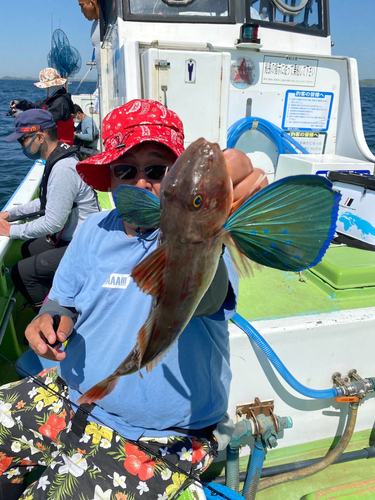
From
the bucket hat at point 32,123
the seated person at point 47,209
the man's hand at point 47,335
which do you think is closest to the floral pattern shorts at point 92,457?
the man's hand at point 47,335

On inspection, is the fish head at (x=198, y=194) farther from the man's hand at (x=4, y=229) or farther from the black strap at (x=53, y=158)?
the man's hand at (x=4, y=229)

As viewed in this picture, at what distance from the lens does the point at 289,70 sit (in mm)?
4738

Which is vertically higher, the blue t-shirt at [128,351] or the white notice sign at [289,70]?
the white notice sign at [289,70]

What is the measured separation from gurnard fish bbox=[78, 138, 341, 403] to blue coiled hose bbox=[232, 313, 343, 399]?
47.1 inches

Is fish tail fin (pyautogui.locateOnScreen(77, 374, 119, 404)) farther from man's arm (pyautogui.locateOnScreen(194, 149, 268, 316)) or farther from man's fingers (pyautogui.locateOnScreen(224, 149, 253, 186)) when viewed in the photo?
man's fingers (pyautogui.locateOnScreen(224, 149, 253, 186))

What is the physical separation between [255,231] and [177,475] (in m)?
1.25

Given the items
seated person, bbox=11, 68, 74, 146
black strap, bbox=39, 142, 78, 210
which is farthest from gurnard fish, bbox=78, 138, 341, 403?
seated person, bbox=11, 68, 74, 146

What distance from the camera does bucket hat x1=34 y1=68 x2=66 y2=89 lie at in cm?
835

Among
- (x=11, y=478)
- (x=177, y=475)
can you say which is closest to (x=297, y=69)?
(x=177, y=475)

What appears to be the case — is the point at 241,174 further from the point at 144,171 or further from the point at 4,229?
the point at 4,229

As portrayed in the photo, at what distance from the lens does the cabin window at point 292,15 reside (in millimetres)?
4785

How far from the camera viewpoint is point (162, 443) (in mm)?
1610

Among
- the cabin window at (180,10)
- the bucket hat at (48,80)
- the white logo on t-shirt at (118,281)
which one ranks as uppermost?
the cabin window at (180,10)

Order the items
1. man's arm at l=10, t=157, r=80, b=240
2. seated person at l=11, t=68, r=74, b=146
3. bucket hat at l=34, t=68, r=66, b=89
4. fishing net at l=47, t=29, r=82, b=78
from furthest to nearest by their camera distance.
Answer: fishing net at l=47, t=29, r=82, b=78, bucket hat at l=34, t=68, r=66, b=89, seated person at l=11, t=68, r=74, b=146, man's arm at l=10, t=157, r=80, b=240
